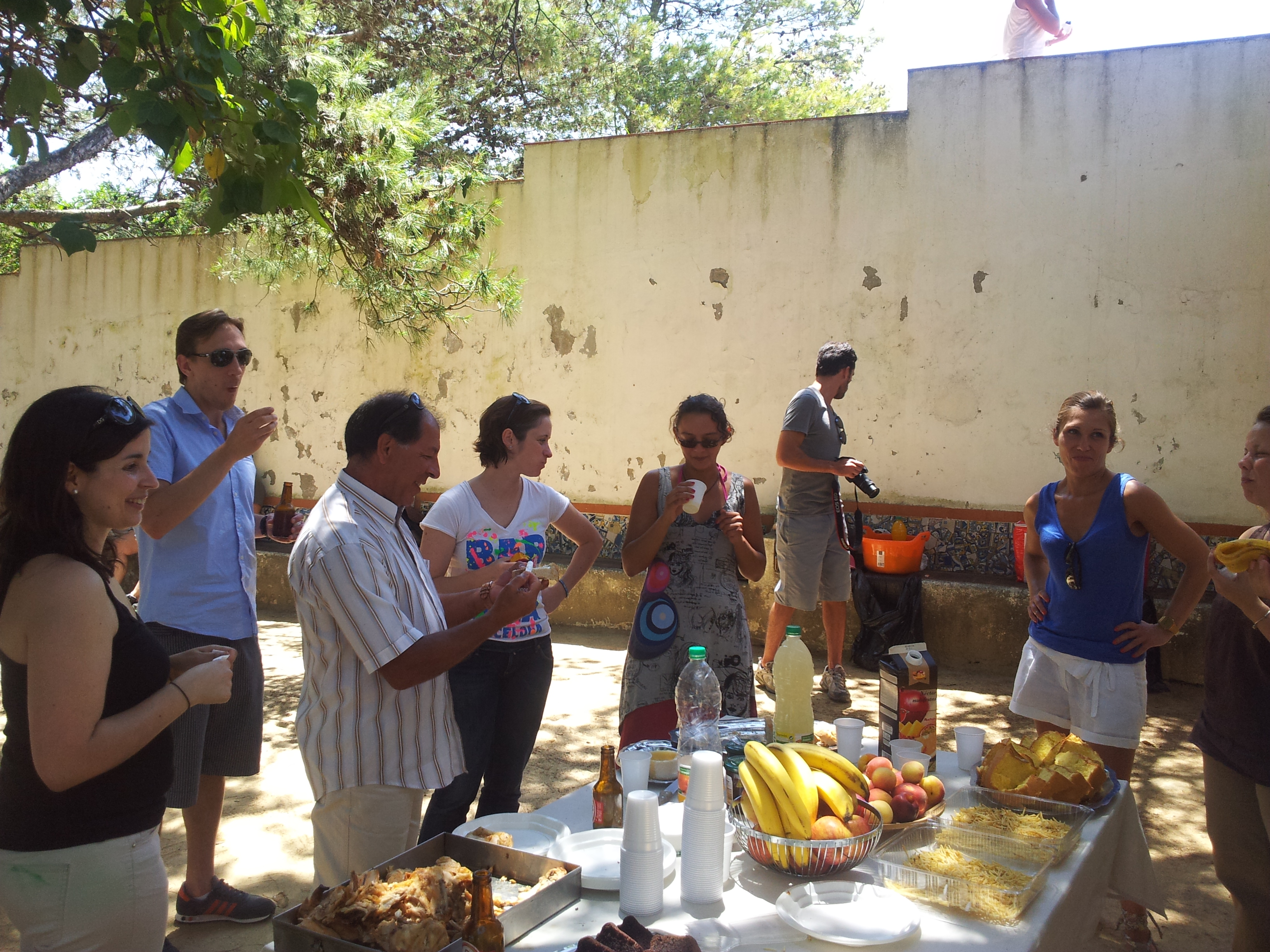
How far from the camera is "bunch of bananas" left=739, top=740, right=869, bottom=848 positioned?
1942 millimetres

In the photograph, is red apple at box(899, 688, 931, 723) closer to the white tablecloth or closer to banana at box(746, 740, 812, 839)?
the white tablecloth

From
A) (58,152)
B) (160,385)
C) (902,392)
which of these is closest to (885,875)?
(902,392)

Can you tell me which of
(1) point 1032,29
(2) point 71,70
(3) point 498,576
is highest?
(1) point 1032,29

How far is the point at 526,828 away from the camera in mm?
2139

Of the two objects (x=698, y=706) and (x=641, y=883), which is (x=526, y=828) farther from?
(x=698, y=706)

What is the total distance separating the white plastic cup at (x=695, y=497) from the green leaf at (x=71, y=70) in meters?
2.26

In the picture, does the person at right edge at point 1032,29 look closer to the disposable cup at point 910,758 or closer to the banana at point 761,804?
the disposable cup at point 910,758

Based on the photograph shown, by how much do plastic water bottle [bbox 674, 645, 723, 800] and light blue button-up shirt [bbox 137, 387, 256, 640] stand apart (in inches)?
57.5

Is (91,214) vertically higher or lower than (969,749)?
higher

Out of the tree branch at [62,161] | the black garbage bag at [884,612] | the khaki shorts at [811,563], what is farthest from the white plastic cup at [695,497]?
the tree branch at [62,161]

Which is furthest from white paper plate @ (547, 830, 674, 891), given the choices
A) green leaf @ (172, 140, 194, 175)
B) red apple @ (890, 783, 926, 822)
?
green leaf @ (172, 140, 194, 175)

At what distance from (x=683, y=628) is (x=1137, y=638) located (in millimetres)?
1503

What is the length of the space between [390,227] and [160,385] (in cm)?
572

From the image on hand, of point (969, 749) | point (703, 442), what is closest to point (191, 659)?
point (703, 442)
